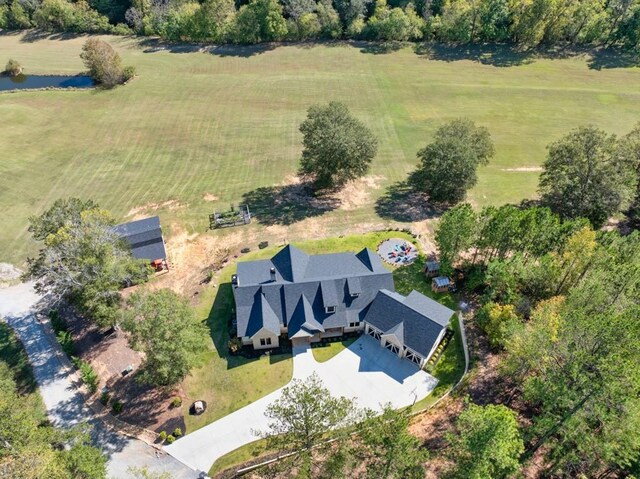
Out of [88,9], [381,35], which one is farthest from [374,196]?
[88,9]

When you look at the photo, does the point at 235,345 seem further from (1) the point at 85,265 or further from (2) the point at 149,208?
(2) the point at 149,208

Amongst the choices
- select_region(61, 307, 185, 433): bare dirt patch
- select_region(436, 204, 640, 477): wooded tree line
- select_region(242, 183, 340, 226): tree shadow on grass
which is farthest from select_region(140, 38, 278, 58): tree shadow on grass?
select_region(436, 204, 640, 477): wooded tree line

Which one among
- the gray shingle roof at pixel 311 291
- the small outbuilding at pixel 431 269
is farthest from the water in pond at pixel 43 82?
the small outbuilding at pixel 431 269

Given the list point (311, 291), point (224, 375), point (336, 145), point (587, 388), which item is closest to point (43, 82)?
point (336, 145)

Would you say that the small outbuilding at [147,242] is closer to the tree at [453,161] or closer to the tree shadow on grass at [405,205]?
the tree shadow on grass at [405,205]

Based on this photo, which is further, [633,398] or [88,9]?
[88,9]

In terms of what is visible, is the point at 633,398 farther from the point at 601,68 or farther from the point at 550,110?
the point at 601,68
